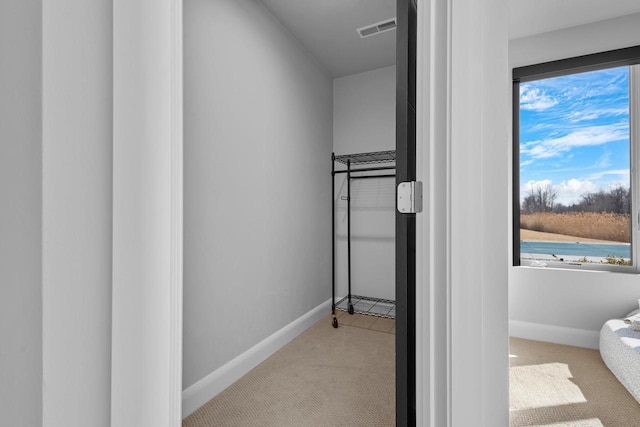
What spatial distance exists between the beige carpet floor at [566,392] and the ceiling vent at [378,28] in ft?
8.23

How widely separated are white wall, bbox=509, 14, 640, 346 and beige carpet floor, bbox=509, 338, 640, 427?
232mm

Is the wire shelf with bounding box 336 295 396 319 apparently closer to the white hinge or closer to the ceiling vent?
the white hinge

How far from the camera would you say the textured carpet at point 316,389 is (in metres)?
1.45

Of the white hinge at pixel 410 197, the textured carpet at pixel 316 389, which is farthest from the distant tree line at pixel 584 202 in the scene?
the white hinge at pixel 410 197

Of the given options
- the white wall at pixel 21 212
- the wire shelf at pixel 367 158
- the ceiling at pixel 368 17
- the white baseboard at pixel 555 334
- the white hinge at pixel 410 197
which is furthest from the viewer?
the wire shelf at pixel 367 158

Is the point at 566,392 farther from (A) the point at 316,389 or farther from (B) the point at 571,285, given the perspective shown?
(A) the point at 316,389

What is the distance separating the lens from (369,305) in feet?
9.61

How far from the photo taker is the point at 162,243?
321mm

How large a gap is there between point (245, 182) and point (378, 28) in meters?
1.56

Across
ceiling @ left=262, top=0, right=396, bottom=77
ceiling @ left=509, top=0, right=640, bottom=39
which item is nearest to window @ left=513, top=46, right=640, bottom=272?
ceiling @ left=509, top=0, right=640, bottom=39

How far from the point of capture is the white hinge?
2.69 ft

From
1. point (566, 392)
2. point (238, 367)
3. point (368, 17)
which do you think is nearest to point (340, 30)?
point (368, 17)

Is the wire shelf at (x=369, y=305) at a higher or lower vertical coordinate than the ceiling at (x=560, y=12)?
lower

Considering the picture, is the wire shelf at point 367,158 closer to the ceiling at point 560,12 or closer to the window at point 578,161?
the window at point 578,161
